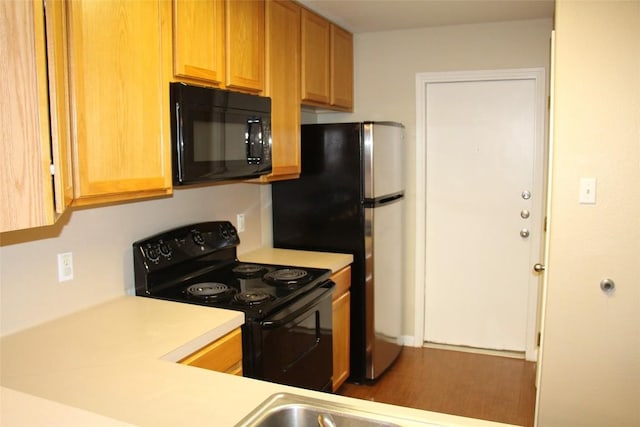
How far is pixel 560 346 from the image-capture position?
2412mm

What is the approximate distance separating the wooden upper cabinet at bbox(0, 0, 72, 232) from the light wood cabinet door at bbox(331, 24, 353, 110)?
256 cm

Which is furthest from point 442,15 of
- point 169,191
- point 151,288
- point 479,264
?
point 151,288

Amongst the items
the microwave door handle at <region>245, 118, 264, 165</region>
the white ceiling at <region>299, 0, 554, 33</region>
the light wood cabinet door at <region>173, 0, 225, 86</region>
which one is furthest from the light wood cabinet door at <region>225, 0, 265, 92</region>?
the white ceiling at <region>299, 0, 554, 33</region>

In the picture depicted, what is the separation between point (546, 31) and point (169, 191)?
2774 mm

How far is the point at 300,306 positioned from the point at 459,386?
1538 millimetres

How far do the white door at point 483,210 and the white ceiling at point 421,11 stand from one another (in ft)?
1.46

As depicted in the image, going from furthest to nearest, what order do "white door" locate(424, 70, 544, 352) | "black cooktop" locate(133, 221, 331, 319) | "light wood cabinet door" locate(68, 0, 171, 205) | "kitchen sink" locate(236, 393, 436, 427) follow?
"white door" locate(424, 70, 544, 352), "black cooktop" locate(133, 221, 331, 319), "light wood cabinet door" locate(68, 0, 171, 205), "kitchen sink" locate(236, 393, 436, 427)

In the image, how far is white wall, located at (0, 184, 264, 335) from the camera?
1851 mm

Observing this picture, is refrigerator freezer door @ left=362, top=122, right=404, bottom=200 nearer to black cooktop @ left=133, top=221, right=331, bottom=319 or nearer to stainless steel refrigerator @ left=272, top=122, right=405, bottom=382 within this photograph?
stainless steel refrigerator @ left=272, top=122, right=405, bottom=382

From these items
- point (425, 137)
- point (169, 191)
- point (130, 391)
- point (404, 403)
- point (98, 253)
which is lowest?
point (404, 403)

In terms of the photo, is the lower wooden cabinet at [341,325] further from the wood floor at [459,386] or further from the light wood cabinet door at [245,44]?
the light wood cabinet door at [245,44]

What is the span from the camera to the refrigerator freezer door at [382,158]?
322 centimetres

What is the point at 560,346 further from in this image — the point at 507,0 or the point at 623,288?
the point at 507,0

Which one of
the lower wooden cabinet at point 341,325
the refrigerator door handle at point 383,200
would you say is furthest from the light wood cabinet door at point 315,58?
the lower wooden cabinet at point 341,325
